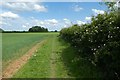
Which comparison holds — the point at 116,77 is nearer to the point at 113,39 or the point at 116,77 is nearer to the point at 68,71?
the point at 113,39

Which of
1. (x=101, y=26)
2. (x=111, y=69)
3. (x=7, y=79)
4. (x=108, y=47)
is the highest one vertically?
(x=101, y=26)

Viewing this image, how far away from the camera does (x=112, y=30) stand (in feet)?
27.8

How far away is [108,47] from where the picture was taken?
8.30 m

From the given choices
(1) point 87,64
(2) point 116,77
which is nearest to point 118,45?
(2) point 116,77

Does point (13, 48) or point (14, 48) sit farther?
point (14, 48)

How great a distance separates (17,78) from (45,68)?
107 inches

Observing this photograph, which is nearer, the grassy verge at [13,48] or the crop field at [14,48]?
the grassy verge at [13,48]

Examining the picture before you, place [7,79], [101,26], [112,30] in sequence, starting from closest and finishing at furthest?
[112,30], [101,26], [7,79]

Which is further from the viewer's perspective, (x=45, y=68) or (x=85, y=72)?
(x=45, y=68)

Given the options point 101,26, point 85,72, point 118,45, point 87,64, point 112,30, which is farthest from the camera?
point 87,64

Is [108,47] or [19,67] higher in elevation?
[108,47]

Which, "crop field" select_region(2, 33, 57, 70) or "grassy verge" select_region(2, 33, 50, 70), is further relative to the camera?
"crop field" select_region(2, 33, 57, 70)

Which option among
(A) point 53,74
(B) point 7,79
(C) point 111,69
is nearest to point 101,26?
(C) point 111,69

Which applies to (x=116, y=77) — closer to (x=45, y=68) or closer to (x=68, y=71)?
(x=68, y=71)
